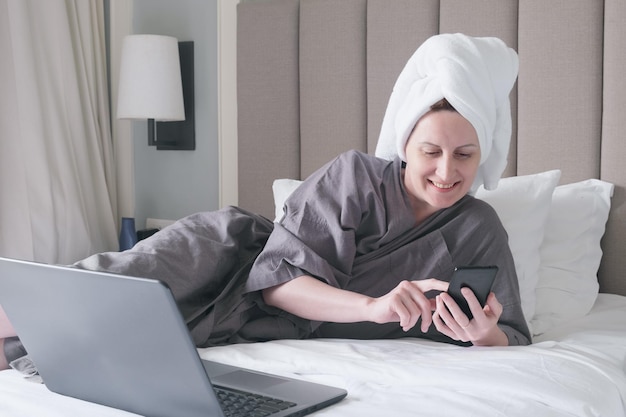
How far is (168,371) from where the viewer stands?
3.65 feet

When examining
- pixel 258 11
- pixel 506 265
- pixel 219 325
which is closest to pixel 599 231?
pixel 506 265

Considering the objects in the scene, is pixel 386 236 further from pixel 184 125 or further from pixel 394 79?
pixel 184 125

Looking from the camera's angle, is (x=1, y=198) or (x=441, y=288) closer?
(x=441, y=288)

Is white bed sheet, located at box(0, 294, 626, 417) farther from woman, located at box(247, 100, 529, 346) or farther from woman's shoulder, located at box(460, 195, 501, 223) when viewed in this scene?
woman's shoulder, located at box(460, 195, 501, 223)

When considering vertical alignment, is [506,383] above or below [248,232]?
below

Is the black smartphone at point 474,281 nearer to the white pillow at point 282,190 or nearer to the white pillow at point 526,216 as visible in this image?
the white pillow at point 526,216

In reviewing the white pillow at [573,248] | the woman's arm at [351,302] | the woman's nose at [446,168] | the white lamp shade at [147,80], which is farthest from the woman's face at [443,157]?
the white lamp shade at [147,80]

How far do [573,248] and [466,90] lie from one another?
0.66m

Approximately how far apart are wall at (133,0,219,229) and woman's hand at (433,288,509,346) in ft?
5.36

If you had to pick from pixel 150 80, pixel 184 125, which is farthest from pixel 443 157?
pixel 184 125

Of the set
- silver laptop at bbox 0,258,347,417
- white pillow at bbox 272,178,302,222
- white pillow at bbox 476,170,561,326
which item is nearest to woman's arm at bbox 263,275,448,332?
silver laptop at bbox 0,258,347,417

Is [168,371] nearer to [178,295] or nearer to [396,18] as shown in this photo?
[178,295]

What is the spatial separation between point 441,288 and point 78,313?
601 mm

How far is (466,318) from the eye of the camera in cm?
144
